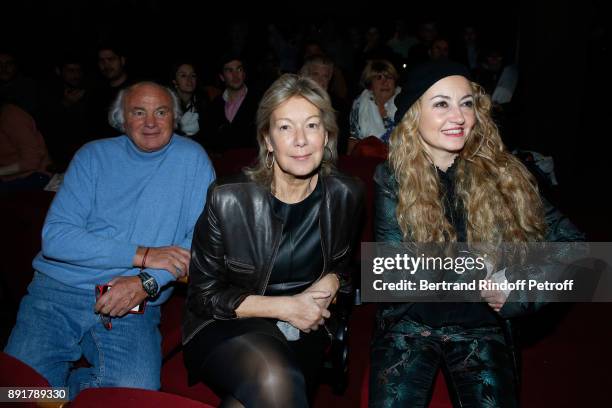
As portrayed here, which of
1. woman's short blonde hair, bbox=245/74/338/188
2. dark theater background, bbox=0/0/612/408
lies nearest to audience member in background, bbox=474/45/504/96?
dark theater background, bbox=0/0/612/408

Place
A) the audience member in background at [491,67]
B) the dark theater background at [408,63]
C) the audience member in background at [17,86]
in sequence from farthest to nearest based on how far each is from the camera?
1. the audience member in background at [491,67]
2. the audience member in background at [17,86]
3. the dark theater background at [408,63]

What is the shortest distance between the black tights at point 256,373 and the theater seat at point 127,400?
0.27 metres

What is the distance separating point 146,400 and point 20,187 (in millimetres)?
3016

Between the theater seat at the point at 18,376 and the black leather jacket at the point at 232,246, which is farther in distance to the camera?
the black leather jacket at the point at 232,246

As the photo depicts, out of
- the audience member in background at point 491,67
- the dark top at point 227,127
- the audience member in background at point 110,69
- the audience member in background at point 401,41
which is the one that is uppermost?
the audience member in background at point 401,41

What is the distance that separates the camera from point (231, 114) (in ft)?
15.1

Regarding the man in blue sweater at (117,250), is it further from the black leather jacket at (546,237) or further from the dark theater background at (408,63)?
the black leather jacket at (546,237)

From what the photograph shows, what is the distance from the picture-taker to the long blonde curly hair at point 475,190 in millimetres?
1831

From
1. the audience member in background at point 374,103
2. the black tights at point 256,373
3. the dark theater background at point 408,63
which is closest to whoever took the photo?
the black tights at point 256,373

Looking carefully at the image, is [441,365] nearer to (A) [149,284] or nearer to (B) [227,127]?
(A) [149,284]

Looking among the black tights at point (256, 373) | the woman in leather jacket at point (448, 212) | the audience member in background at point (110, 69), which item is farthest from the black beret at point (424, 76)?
the audience member in background at point (110, 69)

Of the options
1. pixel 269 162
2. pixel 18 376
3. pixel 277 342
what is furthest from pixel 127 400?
pixel 269 162

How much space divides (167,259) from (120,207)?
31 cm

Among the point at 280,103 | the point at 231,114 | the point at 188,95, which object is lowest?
the point at 280,103
